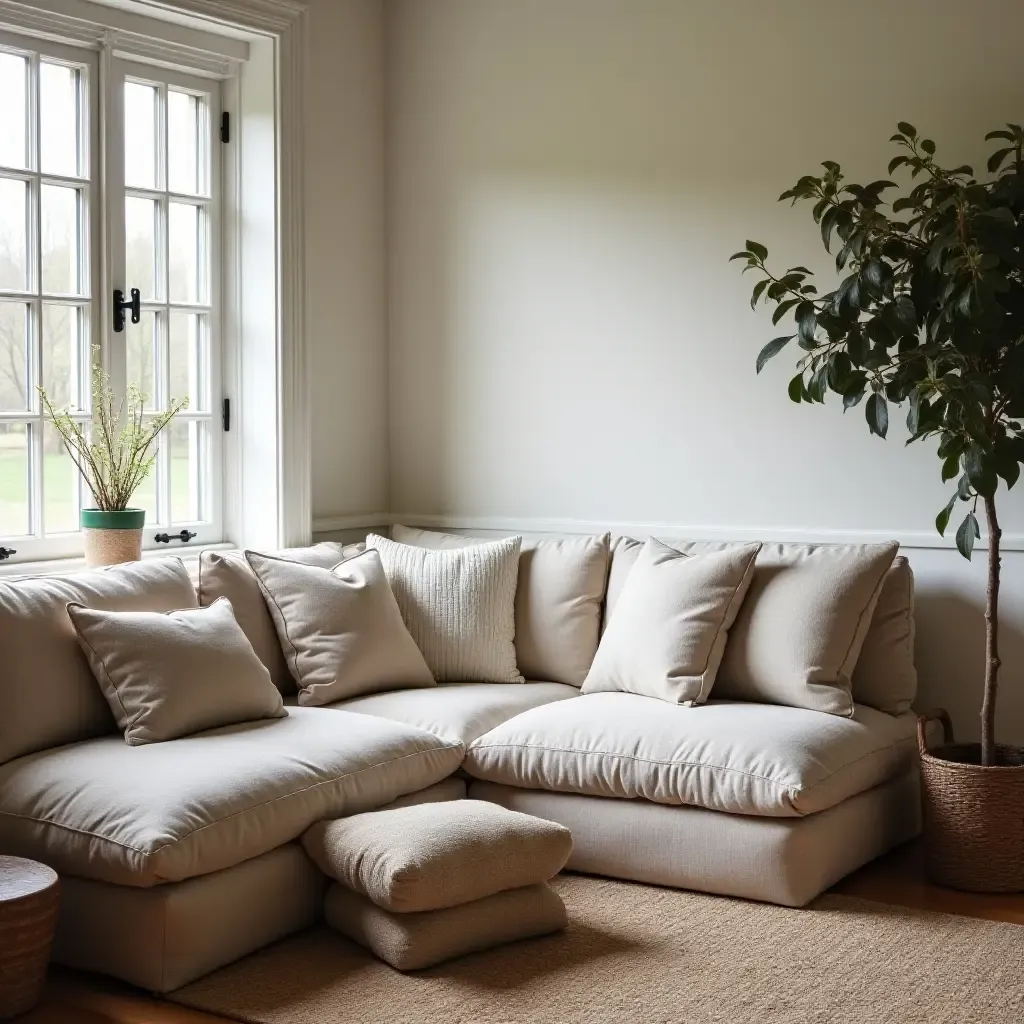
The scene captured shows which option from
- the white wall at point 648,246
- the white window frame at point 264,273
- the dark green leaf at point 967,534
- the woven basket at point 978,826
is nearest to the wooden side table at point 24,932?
the white window frame at point 264,273

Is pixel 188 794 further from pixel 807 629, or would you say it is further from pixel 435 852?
pixel 807 629

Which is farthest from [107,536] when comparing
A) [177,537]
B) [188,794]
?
[188,794]

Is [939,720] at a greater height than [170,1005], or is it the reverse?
[939,720]

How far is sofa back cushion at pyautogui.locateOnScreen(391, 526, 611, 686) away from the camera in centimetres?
439

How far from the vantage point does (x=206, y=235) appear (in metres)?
4.77

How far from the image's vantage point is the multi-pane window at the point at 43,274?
4.15m

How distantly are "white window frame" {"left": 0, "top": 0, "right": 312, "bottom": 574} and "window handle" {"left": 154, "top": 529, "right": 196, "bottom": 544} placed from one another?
35mm

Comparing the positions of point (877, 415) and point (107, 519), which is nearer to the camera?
point (877, 415)

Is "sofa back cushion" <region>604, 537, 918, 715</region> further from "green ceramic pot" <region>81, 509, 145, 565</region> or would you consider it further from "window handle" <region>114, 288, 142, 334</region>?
"window handle" <region>114, 288, 142, 334</region>

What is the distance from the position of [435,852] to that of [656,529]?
192cm

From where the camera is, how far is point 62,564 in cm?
423

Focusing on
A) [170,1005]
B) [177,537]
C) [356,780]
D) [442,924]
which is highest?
[177,537]

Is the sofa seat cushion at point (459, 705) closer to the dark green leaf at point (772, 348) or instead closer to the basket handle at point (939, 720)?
the basket handle at point (939, 720)

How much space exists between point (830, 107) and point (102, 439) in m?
2.49
